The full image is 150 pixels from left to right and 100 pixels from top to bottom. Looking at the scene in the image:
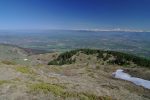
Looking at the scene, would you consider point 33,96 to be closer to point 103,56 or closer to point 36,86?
point 36,86

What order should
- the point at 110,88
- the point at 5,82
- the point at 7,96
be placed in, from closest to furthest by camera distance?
1. the point at 7,96
2. the point at 5,82
3. the point at 110,88

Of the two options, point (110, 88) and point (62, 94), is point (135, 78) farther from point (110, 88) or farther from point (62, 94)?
point (62, 94)

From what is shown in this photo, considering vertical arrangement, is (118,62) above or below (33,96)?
below

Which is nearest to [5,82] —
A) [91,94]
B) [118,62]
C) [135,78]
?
[91,94]

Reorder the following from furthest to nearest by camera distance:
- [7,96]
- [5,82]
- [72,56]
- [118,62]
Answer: [72,56] < [118,62] < [5,82] < [7,96]

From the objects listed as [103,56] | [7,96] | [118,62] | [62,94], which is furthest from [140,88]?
[103,56]

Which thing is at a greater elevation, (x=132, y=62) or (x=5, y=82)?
(x=5, y=82)

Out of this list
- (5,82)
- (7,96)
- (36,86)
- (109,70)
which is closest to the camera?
(7,96)

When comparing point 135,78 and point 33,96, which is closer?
point 33,96

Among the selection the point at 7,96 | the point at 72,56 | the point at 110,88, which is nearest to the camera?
the point at 7,96
